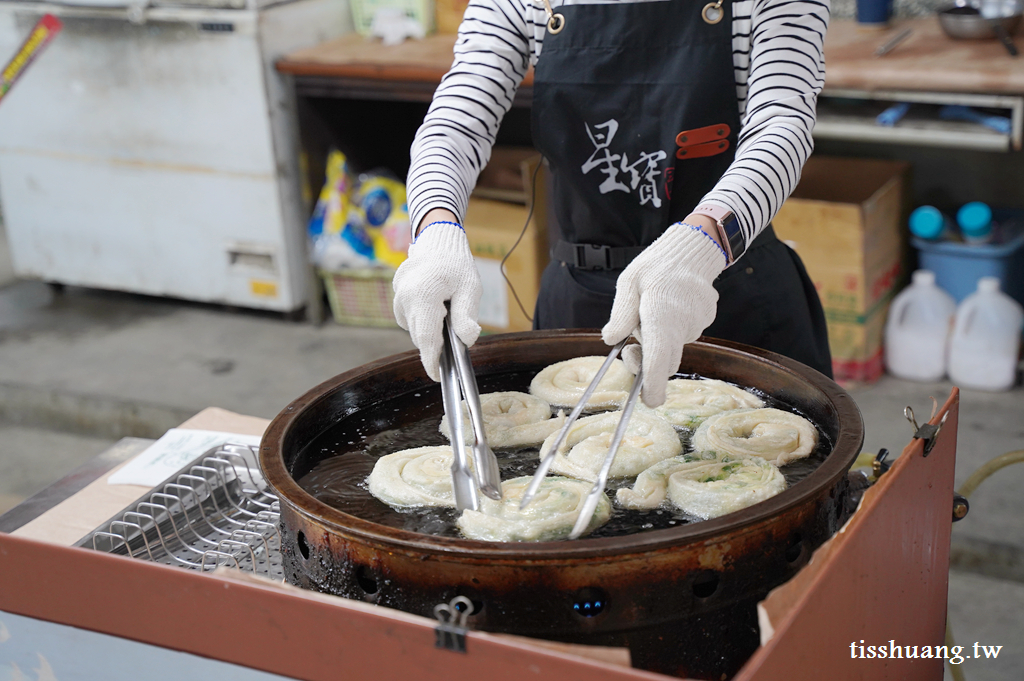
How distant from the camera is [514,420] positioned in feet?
4.96

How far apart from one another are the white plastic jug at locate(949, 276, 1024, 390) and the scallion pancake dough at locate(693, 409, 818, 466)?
2299 mm

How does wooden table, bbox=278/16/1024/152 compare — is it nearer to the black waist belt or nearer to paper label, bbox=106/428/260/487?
the black waist belt

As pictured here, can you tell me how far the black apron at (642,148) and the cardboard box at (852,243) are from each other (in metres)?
1.54

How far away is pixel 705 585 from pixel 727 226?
51 cm

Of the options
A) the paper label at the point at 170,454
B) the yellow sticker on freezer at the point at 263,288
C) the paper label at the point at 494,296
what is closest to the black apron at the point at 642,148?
the paper label at the point at 170,454

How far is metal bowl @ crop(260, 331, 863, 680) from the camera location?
1075 millimetres

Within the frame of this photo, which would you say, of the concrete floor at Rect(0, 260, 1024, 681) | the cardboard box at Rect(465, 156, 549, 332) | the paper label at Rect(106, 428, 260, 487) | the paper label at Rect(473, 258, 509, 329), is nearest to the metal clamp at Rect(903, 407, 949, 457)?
the paper label at Rect(106, 428, 260, 487)

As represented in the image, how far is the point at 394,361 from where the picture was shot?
1.64 meters

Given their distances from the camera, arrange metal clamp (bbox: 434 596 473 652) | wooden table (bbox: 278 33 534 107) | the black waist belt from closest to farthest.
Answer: metal clamp (bbox: 434 596 473 652)
the black waist belt
wooden table (bbox: 278 33 534 107)

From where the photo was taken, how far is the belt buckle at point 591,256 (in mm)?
1809

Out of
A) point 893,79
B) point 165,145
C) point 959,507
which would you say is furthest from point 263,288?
point 959,507

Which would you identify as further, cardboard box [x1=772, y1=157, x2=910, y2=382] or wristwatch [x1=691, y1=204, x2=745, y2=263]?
cardboard box [x1=772, y1=157, x2=910, y2=382]

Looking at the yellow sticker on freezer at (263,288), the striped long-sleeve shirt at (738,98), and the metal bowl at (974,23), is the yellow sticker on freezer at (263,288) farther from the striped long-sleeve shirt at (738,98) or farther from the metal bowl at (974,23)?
the metal bowl at (974,23)

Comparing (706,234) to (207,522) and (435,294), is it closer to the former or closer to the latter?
(435,294)
